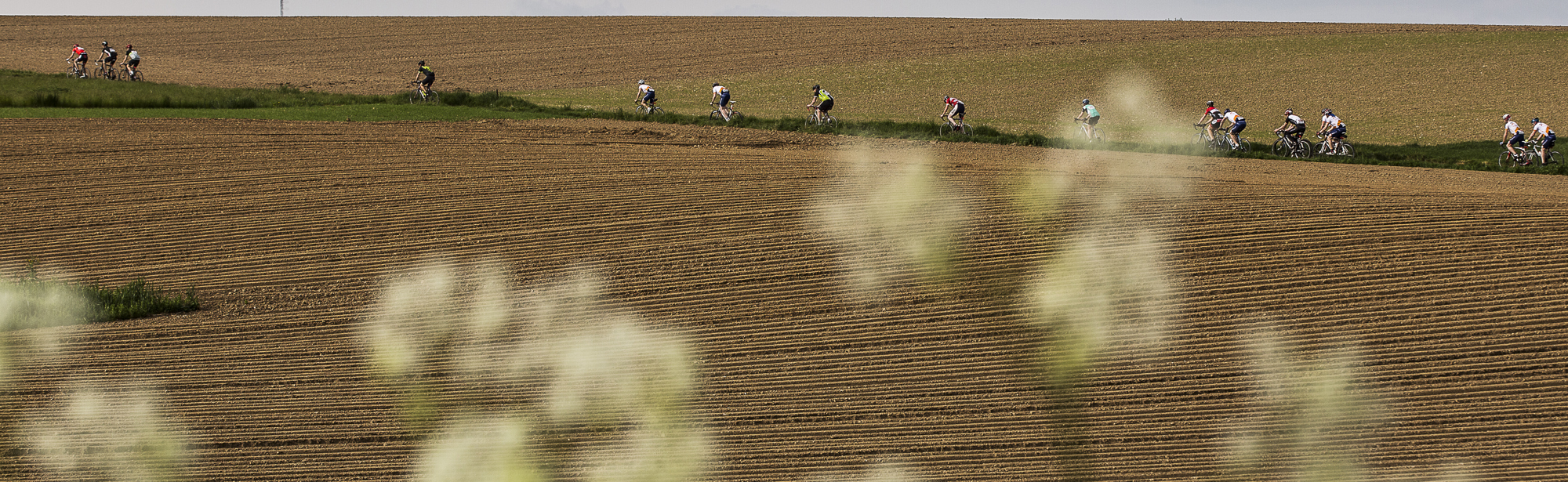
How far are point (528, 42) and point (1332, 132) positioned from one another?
40890mm

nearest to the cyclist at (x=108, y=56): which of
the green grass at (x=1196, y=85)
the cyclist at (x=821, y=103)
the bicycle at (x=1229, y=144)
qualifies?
the green grass at (x=1196, y=85)

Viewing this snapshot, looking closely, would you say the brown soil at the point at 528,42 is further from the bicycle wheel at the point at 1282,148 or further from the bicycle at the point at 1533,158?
the bicycle at the point at 1533,158

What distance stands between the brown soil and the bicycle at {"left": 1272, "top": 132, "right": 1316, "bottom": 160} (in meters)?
24.0

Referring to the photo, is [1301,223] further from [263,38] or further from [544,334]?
[263,38]

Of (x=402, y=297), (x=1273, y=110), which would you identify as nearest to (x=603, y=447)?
(x=402, y=297)

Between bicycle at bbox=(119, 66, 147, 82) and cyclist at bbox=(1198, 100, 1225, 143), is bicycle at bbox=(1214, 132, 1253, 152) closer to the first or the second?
cyclist at bbox=(1198, 100, 1225, 143)

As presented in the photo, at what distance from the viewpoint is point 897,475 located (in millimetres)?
12094

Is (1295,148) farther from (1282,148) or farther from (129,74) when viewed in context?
(129,74)

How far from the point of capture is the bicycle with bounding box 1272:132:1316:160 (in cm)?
2811

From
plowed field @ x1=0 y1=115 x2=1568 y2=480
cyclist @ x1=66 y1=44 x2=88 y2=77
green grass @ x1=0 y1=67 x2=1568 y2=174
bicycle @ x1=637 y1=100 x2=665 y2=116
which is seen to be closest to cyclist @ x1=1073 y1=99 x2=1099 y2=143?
green grass @ x1=0 y1=67 x2=1568 y2=174

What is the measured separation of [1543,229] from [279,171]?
24384 millimetres

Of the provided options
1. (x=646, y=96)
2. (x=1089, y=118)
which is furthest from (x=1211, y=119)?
(x=646, y=96)

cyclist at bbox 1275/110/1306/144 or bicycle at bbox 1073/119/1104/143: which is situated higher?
cyclist at bbox 1275/110/1306/144

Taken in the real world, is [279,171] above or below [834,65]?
below
